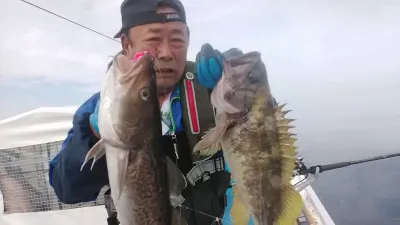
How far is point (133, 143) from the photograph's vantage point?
7.34ft

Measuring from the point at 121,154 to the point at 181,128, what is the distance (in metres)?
0.97

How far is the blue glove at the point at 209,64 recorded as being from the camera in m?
2.55

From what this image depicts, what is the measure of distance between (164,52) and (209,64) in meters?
0.51

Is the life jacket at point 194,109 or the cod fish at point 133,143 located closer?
the cod fish at point 133,143

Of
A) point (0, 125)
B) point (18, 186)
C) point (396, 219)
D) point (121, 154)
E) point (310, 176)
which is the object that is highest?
point (0, 125)

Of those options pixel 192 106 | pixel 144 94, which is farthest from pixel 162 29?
pixel 144 94

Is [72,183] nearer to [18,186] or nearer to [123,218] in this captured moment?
[123,218]

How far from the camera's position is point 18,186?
548cm

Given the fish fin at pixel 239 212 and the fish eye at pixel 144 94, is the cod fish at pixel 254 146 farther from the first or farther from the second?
the fish eye at pixel 144 94

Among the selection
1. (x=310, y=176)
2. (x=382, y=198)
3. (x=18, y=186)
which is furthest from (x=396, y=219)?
(x=18, y=186)

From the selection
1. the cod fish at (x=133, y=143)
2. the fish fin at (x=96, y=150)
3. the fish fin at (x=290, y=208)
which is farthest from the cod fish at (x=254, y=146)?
the fish fin at (x=96, y=150)

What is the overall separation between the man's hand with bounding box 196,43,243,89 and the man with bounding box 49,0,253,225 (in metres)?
0.25

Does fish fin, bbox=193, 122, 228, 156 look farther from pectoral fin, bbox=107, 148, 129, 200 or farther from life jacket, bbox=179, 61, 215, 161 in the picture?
life jacket, bbox=179, 61, 215, 161

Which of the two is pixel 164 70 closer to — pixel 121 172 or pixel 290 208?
pixel 121 172
